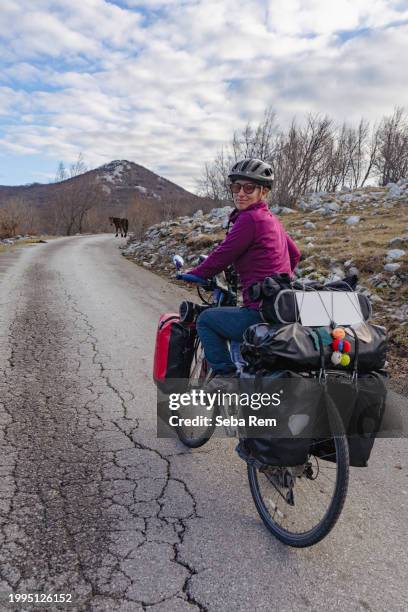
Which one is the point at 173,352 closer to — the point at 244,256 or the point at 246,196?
the point at 244,256

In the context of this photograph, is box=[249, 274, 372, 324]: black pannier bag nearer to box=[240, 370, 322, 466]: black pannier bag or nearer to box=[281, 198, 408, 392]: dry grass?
box=[240, 370, 322, 466]: black pannier bag

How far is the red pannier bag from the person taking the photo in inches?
139

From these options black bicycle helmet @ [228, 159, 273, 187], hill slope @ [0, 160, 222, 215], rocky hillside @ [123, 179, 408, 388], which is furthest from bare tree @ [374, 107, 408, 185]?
hill slope @ [0, 160, 222, 215]

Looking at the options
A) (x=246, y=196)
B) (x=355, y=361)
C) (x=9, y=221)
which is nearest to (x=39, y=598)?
(x=355, y=361)

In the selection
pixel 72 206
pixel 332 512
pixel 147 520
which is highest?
pixel 72 206

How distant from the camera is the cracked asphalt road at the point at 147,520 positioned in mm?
2152

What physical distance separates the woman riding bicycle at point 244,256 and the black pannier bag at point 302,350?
Answer: 53cm

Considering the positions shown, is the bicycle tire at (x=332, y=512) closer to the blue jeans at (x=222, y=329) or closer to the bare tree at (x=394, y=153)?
the blue jeans at (x=222, y=329)

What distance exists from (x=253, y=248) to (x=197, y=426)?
158 centimetres

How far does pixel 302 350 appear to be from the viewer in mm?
2244

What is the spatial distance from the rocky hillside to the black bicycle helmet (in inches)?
135

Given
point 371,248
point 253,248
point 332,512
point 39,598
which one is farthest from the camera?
point 371,248

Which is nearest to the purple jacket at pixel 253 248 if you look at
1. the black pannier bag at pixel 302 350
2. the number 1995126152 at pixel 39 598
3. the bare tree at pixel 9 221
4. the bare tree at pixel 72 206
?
the black pannier bag at pixel 302 350

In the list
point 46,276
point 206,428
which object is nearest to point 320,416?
point 206,428
